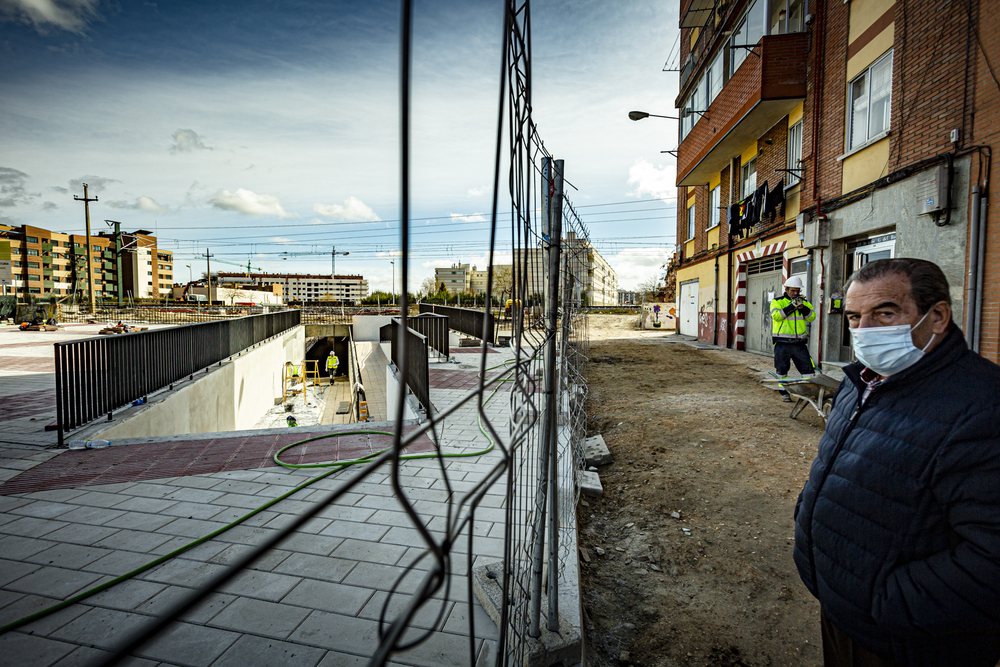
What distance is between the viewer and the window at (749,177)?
14.1m

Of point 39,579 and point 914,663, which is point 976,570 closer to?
point 914,663

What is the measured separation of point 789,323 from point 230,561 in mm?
8126

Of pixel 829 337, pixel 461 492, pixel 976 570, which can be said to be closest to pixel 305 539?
pixel 461 492

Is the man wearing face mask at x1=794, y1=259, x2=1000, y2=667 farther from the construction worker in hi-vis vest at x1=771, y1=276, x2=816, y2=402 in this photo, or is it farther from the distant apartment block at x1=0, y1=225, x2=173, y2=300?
the distant apartment block at x1=0, y1=225, x2=173, y2=300

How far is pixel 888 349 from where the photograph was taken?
1630mm

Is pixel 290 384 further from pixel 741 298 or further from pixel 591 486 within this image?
pixel 591 486

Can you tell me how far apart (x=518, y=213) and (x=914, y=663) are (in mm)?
1707

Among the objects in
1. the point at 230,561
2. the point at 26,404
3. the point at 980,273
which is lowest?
the point at 230,561

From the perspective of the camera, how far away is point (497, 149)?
1.05 m

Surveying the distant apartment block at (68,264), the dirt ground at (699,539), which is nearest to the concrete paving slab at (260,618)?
the dirt ground at (699,539)

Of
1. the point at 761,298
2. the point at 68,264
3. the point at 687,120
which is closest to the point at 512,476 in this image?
the point at 761,298

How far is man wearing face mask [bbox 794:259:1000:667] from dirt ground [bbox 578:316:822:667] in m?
1.10

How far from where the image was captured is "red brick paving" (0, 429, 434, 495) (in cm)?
400

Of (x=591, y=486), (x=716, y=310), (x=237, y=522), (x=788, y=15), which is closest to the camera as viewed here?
(x=237, y=522)
